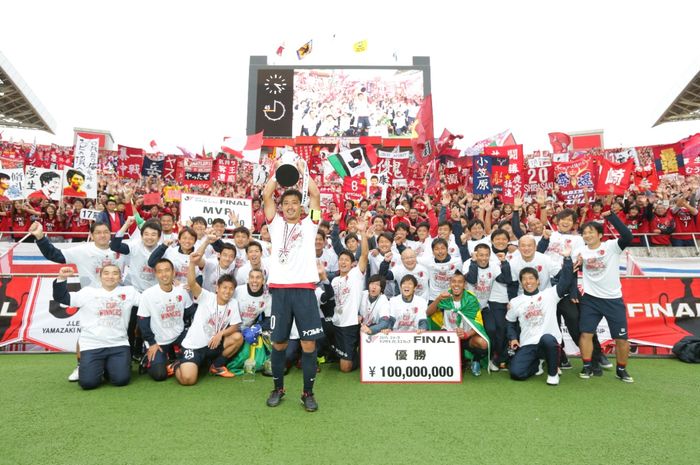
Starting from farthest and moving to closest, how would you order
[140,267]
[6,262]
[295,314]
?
[6,262] < [140,267] < [295,314]

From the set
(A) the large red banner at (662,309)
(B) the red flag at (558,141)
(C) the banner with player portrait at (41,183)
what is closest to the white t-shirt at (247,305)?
(A) the large red banner at (662,309)

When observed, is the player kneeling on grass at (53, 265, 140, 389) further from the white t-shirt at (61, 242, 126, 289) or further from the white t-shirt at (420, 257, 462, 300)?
the white t-shirt at (420, 257, 462, 300)

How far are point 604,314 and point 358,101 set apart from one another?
31.0 meters

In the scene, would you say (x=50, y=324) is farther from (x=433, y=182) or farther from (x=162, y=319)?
(x=433, y=182)

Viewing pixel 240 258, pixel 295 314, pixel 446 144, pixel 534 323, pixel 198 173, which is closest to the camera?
pixel 295 314

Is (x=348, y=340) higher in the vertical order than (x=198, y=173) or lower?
lower

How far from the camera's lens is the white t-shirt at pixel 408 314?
5.45 metres

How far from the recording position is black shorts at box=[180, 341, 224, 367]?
15.7 feet

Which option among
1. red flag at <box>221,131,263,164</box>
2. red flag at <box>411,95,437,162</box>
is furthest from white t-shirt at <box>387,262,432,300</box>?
red flag at <box>411,95,437,162</box>

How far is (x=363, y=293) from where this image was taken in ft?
18.8

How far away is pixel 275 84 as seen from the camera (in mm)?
32562

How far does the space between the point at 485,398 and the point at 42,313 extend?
6.60 metres

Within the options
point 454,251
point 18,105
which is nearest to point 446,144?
point 454,251

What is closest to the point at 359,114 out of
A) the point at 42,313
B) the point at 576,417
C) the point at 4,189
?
the point at 4,189
